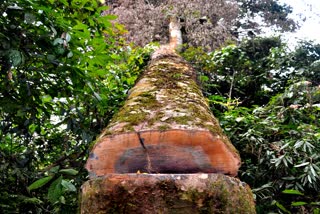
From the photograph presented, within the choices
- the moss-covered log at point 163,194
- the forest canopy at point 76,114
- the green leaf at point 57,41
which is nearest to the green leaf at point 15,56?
the forest canopy at point 76,114

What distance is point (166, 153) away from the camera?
4.36 ft

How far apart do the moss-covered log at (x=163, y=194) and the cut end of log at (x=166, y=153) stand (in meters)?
0.10

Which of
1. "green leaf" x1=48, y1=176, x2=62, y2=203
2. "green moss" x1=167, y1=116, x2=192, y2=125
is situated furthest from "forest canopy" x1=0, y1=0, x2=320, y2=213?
"green moss" x1=167, y1=116, x2=192, y2=125

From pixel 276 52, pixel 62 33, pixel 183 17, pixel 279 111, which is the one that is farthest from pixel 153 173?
pixel 183 17

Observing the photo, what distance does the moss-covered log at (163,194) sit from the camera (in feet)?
3.88

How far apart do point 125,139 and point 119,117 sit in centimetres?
26

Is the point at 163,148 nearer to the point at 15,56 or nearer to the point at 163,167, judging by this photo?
the point at 163,167

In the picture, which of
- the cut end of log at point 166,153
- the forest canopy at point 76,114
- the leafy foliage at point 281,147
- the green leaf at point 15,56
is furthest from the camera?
the leafy foliage at point 281,147

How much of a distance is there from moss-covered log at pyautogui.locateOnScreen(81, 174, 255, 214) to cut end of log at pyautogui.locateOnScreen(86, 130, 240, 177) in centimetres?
10

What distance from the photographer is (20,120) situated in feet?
7.47

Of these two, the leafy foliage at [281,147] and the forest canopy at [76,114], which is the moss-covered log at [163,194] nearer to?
the forest canopy at [76,114]

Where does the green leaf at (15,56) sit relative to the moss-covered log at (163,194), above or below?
above

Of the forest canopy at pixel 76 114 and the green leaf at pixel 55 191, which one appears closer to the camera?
the green leaf at pixel 55 191

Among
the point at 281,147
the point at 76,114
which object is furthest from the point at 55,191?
the point at 281,147
